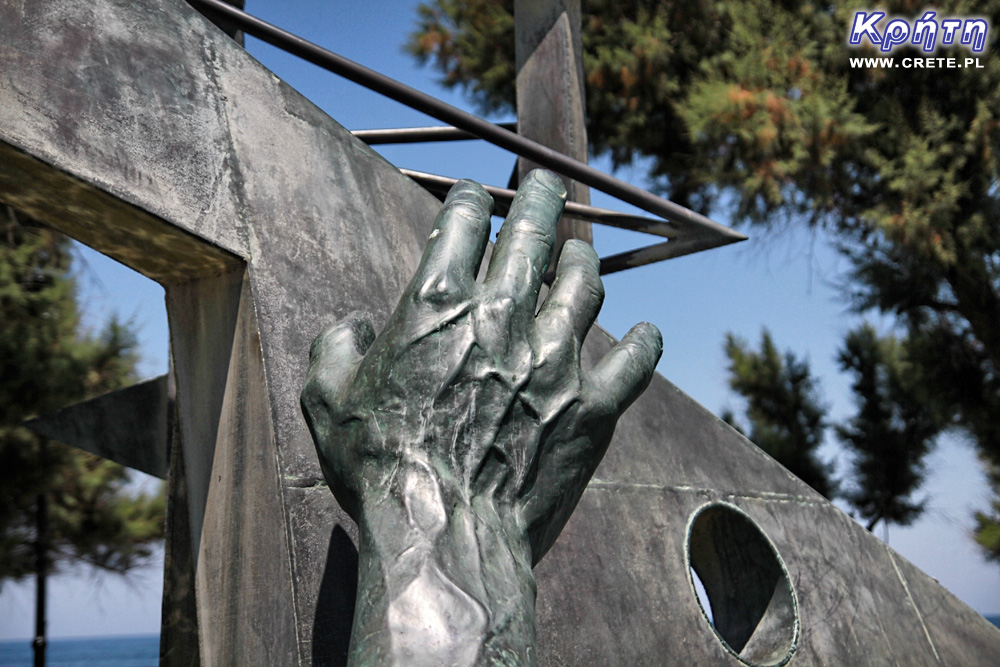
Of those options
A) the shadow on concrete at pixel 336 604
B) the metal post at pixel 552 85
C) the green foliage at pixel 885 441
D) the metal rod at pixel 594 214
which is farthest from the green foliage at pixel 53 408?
Answer: the green foliage at pixel 885 441

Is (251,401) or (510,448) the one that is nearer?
(510,448)

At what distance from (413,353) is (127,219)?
103 centimetres

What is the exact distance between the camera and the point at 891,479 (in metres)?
12.5

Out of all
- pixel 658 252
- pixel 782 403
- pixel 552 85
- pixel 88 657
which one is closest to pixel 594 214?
pixel 658 252

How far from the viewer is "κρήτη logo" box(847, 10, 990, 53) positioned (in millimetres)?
8922

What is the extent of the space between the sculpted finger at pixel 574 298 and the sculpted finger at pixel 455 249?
0.13 metres

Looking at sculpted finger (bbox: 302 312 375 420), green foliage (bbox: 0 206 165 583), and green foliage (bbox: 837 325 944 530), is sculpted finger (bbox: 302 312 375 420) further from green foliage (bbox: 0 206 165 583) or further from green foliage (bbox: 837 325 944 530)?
green foliage (bbox: 837 325 944 530)

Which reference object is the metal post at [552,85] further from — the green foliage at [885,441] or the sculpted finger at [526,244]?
the green foliage at [885,441]

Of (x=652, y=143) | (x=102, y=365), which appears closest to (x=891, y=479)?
(x=652, y=143)

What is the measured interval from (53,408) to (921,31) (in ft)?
28.6

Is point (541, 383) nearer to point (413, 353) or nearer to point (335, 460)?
point (413, 353)

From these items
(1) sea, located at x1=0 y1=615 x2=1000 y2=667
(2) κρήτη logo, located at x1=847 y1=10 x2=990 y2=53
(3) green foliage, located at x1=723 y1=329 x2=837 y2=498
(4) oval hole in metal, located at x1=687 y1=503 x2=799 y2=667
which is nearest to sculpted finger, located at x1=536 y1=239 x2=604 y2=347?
(4) oval hole in metal, located at x1=687 y1=503 x2=799 y2=667

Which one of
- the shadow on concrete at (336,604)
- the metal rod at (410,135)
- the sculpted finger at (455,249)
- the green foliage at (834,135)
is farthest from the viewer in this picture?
the green foliage at (834,135)

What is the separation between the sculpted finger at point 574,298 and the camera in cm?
144
